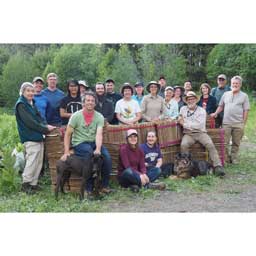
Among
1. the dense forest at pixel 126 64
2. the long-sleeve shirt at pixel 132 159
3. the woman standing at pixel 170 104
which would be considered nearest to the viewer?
the long-sleeve shirt at pixel 132 159

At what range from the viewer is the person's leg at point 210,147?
714 cm

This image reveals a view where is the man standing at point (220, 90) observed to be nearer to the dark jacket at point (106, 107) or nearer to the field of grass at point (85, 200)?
the field of grass at point (85, 200)

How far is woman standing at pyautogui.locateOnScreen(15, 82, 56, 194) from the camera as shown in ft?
19.0

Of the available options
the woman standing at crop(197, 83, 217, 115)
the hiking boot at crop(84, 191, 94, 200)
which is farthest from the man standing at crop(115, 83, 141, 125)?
the hiking boot at crop(84, 191, 94, 200)

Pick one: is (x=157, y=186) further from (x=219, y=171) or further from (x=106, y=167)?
(x=219, y=171)

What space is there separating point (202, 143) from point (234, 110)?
1081 mm

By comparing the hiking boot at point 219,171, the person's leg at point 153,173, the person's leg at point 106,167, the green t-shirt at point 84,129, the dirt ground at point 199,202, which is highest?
the green t-shirt at point 84,129

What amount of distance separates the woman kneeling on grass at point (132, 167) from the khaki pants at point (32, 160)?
1.16 meters

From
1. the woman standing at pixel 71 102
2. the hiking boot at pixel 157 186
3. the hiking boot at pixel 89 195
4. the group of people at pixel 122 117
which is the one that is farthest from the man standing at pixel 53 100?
the hiking boot at pixel 157 186

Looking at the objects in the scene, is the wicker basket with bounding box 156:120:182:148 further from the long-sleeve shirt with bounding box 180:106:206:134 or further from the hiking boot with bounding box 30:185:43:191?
the hiking boot with bounding box 30:185:43:191

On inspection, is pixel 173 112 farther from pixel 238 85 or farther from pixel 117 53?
pixel 117 53

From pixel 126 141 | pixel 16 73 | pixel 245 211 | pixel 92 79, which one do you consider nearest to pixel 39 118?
pixel 126 141

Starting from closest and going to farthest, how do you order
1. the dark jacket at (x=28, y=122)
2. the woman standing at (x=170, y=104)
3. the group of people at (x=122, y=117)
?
the group of people at (x=122, y=117), the dark jacket at (x=28, y=122), the woman standing at (x=170, y=104)

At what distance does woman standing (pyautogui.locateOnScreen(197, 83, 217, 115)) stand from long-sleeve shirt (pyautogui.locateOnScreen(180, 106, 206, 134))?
34.4 inches
